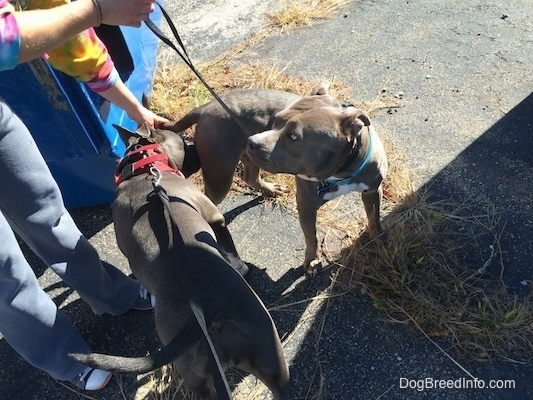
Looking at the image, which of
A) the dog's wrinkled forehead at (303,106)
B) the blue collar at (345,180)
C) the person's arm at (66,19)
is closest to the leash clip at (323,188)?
the blue collar at (345,180)

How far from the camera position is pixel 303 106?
2.96 meters

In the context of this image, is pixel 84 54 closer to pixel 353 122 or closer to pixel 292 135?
pixel 292 135

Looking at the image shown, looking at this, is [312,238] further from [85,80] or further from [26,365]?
[26,365]

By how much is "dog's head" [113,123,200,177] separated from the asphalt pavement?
751 millimetres

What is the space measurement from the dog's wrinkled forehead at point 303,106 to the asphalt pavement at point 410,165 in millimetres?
1114

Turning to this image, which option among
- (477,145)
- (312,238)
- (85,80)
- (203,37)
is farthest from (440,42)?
(85,80)

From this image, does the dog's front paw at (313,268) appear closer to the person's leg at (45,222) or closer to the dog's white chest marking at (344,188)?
the dog's white chest marking at (344,188)

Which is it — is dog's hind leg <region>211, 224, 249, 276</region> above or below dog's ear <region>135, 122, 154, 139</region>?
below

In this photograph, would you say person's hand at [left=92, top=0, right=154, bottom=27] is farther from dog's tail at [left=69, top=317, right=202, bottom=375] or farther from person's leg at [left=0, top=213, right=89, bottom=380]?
dog's tail at [left=69, top=317, right=202, bottom=375]

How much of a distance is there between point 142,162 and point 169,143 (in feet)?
1.27

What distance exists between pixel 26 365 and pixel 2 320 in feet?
3.42

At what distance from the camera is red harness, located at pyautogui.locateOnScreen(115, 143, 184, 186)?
9.42 ft

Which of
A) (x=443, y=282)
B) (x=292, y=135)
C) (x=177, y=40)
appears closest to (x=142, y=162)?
(x=177, y=40)

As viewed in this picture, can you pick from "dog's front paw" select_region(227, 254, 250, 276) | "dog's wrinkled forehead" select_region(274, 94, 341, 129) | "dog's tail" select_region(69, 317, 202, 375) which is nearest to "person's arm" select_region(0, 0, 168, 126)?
"dog's wrinkled forehead" select_region(274, 94, 341, 129)
